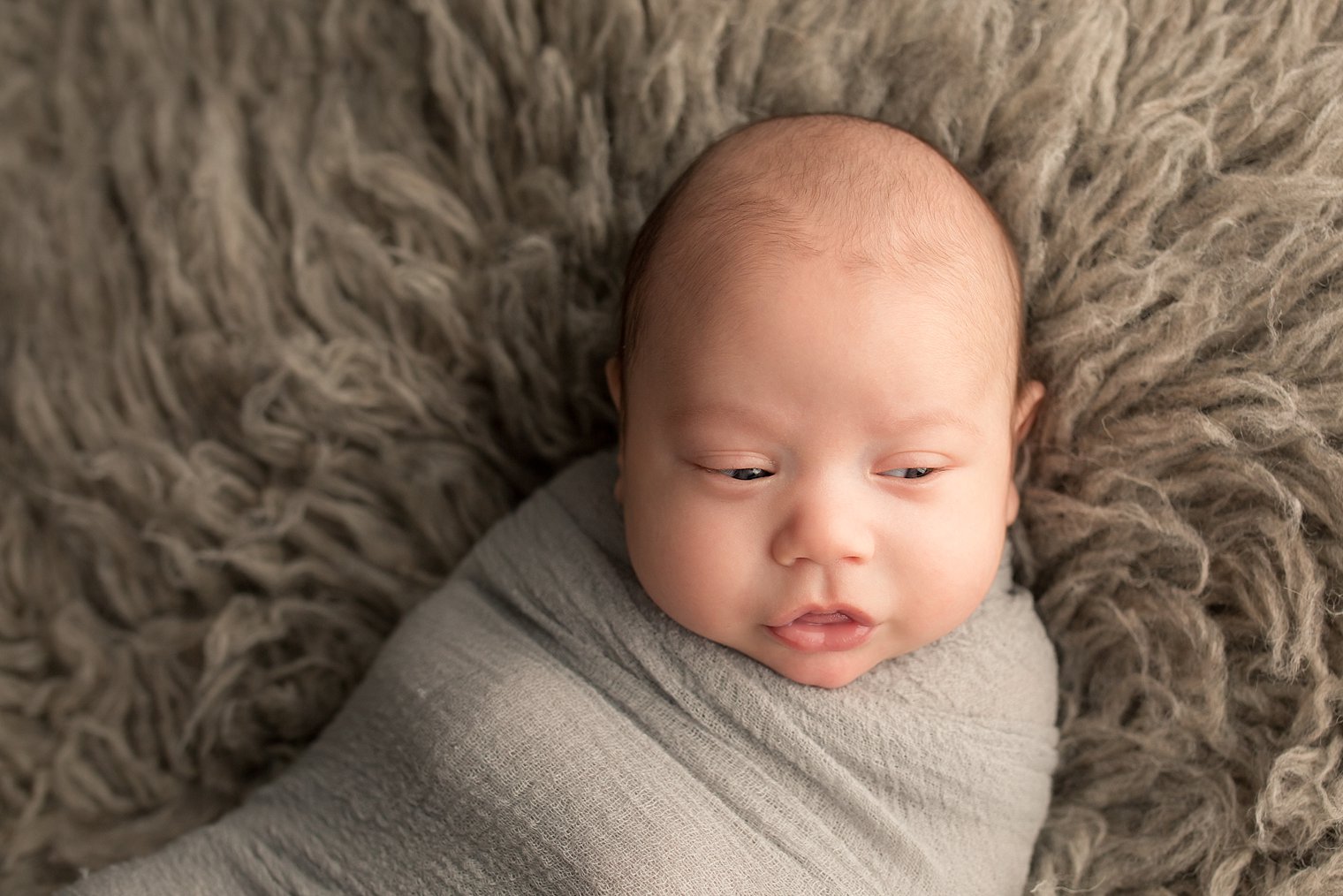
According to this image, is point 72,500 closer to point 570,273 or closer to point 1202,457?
point 570,273

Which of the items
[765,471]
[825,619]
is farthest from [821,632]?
[765,471]

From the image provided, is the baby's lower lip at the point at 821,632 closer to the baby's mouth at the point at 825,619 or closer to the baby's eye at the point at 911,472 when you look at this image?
the baby's mouth at the point at 825,619

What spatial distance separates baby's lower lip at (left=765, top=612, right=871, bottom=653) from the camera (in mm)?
838

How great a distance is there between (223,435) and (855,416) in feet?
1.92

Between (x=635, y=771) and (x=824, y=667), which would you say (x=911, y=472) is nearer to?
(x=824, y=667)

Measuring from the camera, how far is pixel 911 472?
0.83 metres

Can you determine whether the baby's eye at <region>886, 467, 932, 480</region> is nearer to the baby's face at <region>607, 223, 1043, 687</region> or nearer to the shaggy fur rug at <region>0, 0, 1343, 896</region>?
the baby's face at <region>607, 223, 1043, 687</region>

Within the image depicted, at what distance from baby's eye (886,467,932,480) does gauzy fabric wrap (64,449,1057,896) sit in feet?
0.49

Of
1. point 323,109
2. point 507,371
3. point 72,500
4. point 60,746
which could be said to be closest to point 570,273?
point 507,371

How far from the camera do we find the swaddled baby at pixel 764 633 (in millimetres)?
810

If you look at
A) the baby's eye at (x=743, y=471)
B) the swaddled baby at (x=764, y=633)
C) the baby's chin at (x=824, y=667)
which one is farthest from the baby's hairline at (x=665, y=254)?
the baby's chin at (x=824, y=667)

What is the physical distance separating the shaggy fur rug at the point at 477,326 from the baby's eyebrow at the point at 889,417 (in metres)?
0.15

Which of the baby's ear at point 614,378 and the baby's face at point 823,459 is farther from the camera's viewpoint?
the baby's ear at point 614,378

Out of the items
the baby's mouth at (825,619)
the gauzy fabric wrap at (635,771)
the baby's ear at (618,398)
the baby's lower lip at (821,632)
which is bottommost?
the gauzy fabric wrap at (635,771)
